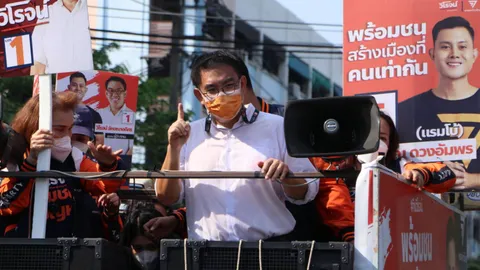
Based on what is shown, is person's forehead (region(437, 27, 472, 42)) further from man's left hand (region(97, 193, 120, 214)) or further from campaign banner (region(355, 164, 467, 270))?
man's left hand (region(97, 193, 120, 214))

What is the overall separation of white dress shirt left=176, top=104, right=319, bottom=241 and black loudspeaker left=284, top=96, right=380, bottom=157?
351 mm

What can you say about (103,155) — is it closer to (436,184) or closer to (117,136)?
(436,184)

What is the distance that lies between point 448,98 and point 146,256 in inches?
117

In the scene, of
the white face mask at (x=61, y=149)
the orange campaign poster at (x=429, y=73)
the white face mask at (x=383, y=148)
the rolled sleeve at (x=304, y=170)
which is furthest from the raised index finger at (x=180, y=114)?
the orange campaign poster at (x=429, y=73)

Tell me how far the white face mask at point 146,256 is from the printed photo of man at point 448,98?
255cm

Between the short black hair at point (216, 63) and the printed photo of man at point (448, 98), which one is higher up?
the printed photo of man at point (448, 98)

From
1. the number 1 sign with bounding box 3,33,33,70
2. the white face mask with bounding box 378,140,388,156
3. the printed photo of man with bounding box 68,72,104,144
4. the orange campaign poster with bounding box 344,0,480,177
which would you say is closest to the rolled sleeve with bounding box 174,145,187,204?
the number 1 sign with bounding box 3,33,33,70

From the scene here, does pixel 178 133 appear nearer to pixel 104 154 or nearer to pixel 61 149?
pixel 104 154

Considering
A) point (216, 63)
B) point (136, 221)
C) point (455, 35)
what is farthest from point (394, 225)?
point (455, 35)

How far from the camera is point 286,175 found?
16.3ft

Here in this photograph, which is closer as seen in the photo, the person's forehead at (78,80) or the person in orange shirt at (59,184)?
the person in orange shirt at (59,184)

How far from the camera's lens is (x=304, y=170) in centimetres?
534

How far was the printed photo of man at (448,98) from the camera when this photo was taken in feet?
25.4

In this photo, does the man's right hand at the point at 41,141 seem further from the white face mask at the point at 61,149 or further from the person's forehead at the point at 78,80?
the person's forehead at the point at 78,80
